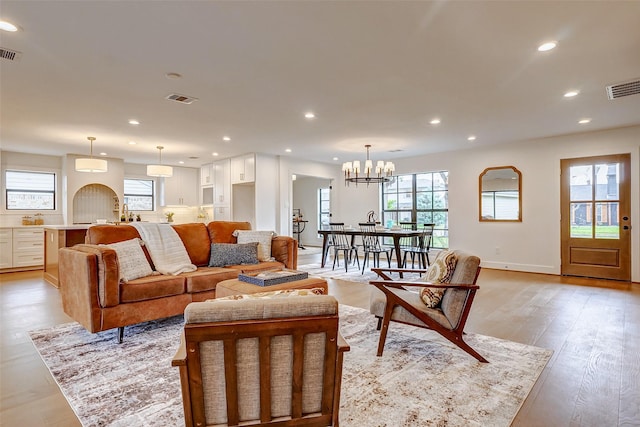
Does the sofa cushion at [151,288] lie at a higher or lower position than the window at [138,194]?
lower

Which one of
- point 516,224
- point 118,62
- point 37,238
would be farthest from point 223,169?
point 516,224

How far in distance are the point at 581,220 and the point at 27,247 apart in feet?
34.3

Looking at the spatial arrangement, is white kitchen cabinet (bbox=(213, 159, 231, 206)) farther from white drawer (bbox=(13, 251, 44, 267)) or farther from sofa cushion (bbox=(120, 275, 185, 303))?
sofa cushion (bbox=(120, 275, 185, 303))

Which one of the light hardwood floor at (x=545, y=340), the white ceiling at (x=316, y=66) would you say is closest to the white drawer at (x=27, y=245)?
the light hardwood floor at (x=545, y=340)

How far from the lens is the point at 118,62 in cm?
299

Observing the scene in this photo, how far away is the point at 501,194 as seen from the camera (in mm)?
6629

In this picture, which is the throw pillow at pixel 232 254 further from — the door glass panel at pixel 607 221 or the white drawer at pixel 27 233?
the door glass panel at pixel 607 221

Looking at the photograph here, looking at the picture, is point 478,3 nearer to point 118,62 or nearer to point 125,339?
point 118,62

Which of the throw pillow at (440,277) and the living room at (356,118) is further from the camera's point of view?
the throw pillow at (440,277)

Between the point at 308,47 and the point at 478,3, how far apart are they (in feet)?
4.14

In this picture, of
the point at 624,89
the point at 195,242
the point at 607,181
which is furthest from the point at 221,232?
the point at 607,181

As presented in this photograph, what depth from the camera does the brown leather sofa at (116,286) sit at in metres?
2.79

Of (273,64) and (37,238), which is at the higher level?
(273,64)

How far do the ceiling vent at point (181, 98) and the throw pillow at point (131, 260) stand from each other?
66.3 inches
